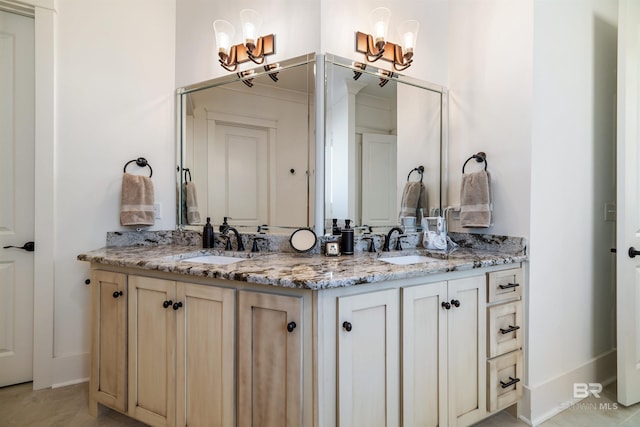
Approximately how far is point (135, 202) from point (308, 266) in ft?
4.63

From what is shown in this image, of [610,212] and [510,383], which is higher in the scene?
[610,212]

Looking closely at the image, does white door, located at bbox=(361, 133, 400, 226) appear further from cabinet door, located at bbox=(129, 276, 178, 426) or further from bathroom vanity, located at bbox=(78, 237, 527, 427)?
cabinet door, located at bbox=(129, 276, 178, 426)

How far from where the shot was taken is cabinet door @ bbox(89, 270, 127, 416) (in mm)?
1705

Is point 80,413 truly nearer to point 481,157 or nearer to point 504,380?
point 504,380

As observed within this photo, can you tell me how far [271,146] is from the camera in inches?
85.3

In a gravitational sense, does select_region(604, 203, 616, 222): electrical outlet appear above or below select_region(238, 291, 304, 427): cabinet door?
above

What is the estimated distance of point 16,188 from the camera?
7.11ft

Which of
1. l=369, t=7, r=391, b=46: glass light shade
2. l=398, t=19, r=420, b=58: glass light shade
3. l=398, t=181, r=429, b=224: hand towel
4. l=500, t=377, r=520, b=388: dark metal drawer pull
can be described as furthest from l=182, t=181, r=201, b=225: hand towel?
l=500, t=377, r=520, b=388: dark metal drawer pull

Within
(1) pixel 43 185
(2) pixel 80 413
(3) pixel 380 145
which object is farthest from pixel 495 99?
(2) pixel 80 413

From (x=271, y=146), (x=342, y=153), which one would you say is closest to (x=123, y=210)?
(x=271, y=146)

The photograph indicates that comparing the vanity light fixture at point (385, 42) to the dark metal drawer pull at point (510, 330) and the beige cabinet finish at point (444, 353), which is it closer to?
the beige cabinet finish at point (444, 353)

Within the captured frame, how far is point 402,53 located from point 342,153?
30.8 inches

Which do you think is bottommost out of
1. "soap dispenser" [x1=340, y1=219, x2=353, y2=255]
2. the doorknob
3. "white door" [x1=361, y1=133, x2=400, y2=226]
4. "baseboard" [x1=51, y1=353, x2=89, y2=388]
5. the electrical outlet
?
"baseboard" [x1=51, y1=353, x2=89, y2=388]

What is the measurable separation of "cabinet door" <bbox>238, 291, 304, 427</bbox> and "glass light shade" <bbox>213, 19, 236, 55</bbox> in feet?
→ 5.40
